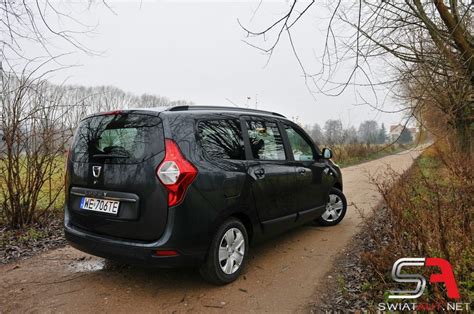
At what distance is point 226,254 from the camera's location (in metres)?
3.21

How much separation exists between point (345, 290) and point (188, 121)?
2306mm

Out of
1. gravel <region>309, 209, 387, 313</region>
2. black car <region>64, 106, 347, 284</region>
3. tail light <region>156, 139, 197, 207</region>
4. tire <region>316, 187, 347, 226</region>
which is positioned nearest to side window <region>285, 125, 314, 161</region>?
black car <region>64, 106, 347, 284</region>

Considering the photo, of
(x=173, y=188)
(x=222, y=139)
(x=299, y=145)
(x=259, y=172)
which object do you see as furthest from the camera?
(x=299, y=145)

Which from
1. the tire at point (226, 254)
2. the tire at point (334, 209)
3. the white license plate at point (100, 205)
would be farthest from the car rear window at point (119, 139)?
the tire at point (334, 209)

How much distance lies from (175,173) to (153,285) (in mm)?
1348

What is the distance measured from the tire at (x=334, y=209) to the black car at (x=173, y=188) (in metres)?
1.96

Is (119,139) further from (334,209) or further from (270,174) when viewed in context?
(334,209)

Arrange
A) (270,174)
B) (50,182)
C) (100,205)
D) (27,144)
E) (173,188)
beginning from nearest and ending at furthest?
(173,188), (100,205), (270,174), (27,144), (50,182)

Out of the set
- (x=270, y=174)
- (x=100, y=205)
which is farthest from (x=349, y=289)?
(x=100, y=205)

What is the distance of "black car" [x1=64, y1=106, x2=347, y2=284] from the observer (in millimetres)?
2760

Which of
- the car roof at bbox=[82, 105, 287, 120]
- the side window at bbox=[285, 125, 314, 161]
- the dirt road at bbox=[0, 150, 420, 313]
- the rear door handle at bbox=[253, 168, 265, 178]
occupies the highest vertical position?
the car roof at bbox=[82, 105, 287, 120]

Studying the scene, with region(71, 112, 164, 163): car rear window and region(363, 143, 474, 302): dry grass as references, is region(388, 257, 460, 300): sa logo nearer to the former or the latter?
region(363, 143, 474, 302): dry grass

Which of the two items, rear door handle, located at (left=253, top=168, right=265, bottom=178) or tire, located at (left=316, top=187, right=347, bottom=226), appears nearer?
rear door handle, located at (left=253, top=168, right=265, bottom=178)

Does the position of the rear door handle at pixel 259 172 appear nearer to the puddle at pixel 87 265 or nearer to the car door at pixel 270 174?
the car door at pixel 270 174
